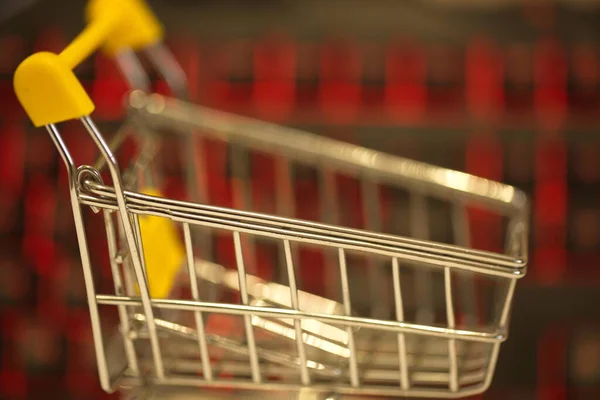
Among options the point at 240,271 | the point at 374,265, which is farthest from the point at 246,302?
the point at 374,265

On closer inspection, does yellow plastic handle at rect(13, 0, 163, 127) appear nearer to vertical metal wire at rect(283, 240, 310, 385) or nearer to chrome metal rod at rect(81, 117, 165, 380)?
chrome metal rod at rect(81, 117, 165, 380)

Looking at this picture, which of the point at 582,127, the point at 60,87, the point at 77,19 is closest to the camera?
the point at 60,87

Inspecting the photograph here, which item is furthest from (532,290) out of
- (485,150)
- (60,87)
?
(60,87)

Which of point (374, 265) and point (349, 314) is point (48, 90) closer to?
point (349, 314)

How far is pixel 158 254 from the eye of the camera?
0.85 meters

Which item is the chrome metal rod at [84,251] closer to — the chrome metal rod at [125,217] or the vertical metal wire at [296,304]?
the chrome metal rod at [125,217]

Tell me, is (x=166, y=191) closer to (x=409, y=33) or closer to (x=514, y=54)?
(x=409, y=33)

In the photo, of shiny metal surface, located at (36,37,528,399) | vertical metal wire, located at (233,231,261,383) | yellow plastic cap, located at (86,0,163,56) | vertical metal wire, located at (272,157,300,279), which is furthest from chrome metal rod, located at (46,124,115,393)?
vertical metal wire, located at (272,157,300,279)

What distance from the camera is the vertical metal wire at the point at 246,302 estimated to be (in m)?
0.65

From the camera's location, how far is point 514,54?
4.50 feet

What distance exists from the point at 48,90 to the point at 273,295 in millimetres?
503

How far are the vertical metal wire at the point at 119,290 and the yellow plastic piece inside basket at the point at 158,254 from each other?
0.37 ft

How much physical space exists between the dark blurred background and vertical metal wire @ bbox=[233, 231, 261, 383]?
0.69 meters

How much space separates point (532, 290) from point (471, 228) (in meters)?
0.16
